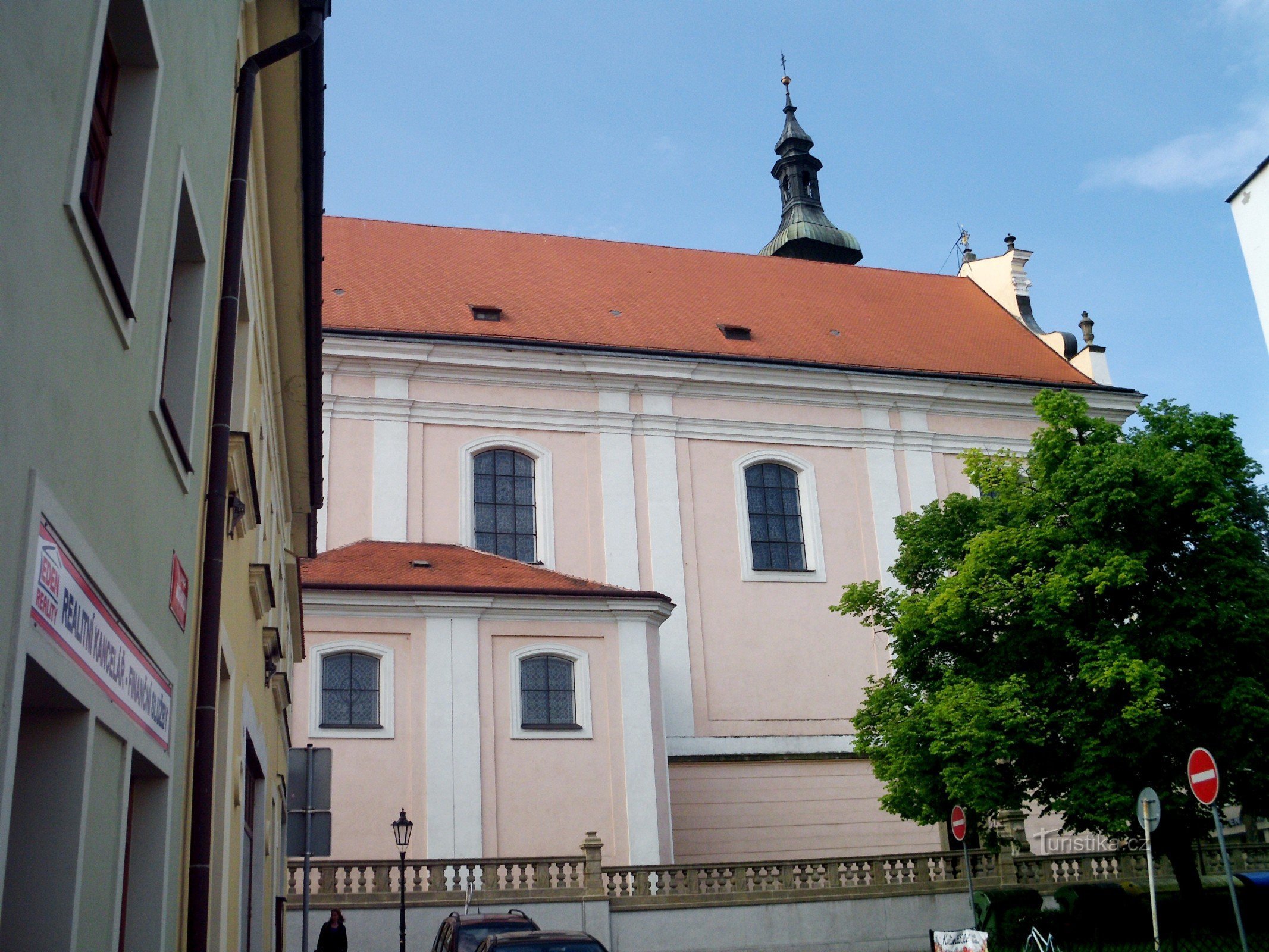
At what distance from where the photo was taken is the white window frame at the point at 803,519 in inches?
1049

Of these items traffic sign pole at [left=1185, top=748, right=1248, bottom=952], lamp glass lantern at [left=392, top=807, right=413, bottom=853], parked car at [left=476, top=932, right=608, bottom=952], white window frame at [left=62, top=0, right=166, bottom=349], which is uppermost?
white window frame at [left=62, top=0, right=166, bottom=349]

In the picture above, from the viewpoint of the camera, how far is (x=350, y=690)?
2030cm

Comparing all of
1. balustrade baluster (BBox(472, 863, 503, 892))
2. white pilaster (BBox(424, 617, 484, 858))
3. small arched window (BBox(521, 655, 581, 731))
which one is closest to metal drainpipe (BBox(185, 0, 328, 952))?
balustrade baluster (BBox(472, 863, 503, 892))

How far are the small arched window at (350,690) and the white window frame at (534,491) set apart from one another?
4.98 metres

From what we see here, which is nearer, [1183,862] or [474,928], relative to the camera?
[474,928]

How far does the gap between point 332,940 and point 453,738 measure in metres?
5.11

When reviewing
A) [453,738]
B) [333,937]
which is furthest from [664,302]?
[333,937]

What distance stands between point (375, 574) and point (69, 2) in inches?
722

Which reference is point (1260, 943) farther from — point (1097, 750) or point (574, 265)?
point (574, 265)

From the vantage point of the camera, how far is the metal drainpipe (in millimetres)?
6051

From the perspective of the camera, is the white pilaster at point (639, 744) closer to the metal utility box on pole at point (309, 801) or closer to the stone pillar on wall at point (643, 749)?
the stone pillar on wall at point (643, 749)

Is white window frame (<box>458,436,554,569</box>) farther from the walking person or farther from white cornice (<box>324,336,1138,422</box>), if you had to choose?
the walking person

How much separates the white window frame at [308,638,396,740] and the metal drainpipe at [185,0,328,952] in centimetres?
1319

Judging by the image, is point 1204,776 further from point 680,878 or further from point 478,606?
point 478,606
